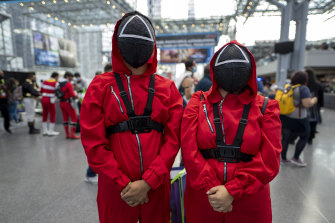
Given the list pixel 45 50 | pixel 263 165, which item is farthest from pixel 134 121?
pixel 45 50

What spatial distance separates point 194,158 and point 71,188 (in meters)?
2.61

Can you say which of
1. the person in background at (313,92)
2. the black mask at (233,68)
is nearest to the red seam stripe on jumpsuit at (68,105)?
the black mask at (233,68)

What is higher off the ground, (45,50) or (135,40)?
(45,50)

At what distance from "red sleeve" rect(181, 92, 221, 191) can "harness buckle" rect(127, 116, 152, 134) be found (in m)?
0.22

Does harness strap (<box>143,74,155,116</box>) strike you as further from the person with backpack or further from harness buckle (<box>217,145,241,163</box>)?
the person with backpack

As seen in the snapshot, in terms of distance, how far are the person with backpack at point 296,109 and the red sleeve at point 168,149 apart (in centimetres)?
309

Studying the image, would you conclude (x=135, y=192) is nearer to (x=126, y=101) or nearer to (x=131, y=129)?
(x=131, y=129)

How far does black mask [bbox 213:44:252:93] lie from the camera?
1262 mm

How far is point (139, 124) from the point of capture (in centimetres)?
131

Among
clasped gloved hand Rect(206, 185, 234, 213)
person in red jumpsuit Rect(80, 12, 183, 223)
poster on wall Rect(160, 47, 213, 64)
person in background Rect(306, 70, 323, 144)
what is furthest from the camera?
poster on wall Rect(160, 47, 213, 64)

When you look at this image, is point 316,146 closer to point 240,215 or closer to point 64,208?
point 240,215

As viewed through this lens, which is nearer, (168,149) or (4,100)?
(168,149)

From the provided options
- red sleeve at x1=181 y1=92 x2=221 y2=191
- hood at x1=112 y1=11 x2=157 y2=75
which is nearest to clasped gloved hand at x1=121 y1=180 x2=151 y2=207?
red sleeve at x1=181 y1=92 x2=221 y2=191

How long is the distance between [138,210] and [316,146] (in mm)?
5425
